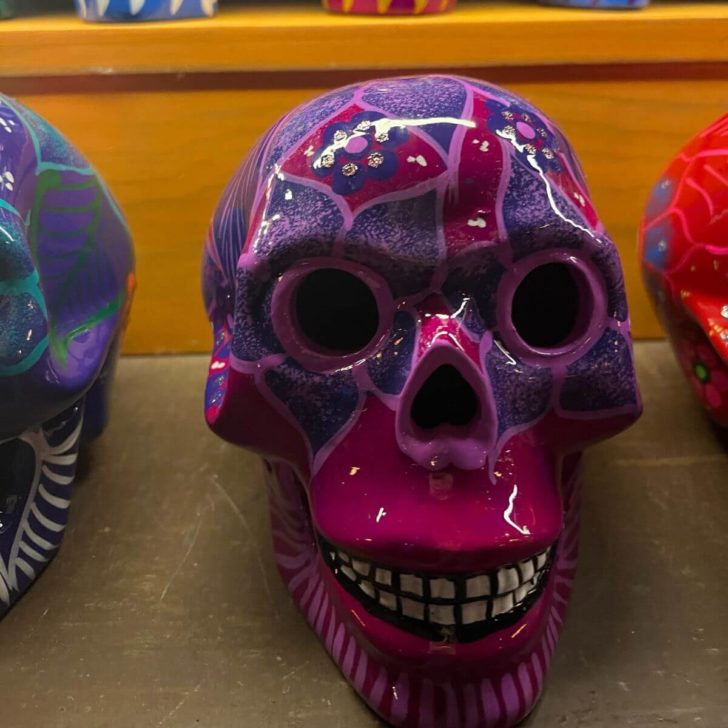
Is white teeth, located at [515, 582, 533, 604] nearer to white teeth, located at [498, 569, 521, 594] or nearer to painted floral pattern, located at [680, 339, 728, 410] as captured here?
white teeth, located at [498, 569, 521, 594]

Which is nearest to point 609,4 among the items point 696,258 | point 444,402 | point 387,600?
point 696,258

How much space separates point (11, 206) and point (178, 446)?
1.17ft

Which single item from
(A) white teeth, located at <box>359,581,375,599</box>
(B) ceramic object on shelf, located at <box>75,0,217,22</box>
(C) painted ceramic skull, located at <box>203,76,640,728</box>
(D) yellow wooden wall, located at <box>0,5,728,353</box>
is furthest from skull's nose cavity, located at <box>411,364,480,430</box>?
(B) ceramic object on shelf, located at <box>75,0,217,22</box>

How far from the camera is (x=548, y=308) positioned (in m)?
0.61

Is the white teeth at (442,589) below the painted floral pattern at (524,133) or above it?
below

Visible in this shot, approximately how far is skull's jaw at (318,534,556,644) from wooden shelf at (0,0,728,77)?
566 mm

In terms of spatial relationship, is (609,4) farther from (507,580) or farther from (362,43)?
(507,580)

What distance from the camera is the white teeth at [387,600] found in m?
0.58

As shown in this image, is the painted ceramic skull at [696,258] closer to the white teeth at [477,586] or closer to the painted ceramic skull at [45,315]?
the white teeth at [477,586]

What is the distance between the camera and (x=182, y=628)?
0.68 metres

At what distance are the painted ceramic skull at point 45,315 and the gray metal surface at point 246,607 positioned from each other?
59 millimetres

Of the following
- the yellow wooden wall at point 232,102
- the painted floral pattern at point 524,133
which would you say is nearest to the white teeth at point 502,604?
the painted floral pattern at point 524,133

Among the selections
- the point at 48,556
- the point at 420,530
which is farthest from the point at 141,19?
the point at 420,530

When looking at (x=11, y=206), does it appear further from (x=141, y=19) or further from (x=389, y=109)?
(x=141, y=19)
